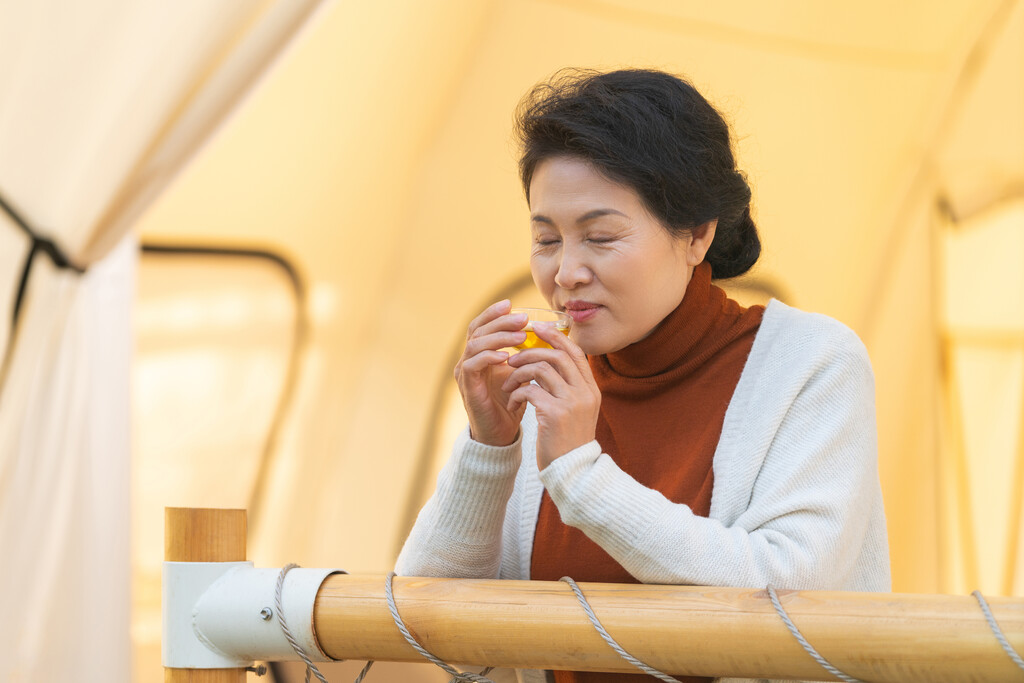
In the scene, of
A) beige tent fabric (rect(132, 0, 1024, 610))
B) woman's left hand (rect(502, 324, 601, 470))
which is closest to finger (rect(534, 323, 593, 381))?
woman's left hand (rect(502, 324, 601, 470))

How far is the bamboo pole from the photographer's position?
65 centimetres

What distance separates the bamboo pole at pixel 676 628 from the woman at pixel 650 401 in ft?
0.22

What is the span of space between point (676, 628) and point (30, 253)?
143 centimetres

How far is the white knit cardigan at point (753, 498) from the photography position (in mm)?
794

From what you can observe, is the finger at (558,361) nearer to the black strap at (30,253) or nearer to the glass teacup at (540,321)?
the glass teacup at (540,321)

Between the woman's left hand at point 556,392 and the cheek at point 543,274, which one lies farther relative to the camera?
the cheek at point 543,274

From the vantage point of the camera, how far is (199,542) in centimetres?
84

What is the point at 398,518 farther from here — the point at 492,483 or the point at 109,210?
the point at 492,483

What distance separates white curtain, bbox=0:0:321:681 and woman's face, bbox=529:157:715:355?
33.1 inches

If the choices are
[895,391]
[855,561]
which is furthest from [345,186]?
[855,561]

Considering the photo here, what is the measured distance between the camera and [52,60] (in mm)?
1731

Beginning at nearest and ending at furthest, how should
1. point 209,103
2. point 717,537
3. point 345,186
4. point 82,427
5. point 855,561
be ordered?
point 717,537, point 855,561, point 209,103, point 82,427, point 345,186

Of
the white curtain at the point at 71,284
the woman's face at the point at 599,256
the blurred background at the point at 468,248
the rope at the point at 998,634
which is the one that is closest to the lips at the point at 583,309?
the woman's face at the point at 599,256

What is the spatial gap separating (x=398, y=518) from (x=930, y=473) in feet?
4.90
